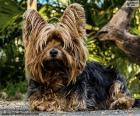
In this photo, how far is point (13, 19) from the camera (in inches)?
632

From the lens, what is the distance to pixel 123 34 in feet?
40.9

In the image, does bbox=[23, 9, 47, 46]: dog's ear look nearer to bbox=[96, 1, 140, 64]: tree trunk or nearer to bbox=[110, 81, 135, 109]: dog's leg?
bbox=[110, 81, 135, 109]: dog's leg

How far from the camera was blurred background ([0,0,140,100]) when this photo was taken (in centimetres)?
1580

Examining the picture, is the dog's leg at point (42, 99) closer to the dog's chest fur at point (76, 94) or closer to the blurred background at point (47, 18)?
the dog's chest fur at point (76, 94)

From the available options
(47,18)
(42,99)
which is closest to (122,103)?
(42,99)

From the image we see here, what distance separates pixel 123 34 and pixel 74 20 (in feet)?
13.0

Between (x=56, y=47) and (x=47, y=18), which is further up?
(x=47, y=18)

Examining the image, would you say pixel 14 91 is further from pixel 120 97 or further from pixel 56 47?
pixel 56 47

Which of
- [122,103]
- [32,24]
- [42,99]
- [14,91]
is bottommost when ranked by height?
[122,103]

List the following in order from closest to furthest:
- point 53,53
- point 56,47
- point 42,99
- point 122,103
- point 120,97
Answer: point 53,53 → point 56,47 → point 42,99 → point 122,103 → point 120,97

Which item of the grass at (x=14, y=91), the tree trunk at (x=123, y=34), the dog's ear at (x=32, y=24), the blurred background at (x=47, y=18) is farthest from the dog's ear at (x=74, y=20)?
the blurred background at (x=47, y=18)

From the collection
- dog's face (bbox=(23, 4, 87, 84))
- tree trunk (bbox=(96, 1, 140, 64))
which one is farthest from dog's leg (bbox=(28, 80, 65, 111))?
tree trunk (bbox=(96, 1, 140, 64))

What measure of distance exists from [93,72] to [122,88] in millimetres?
558

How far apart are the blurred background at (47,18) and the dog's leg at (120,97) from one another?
615 cm
